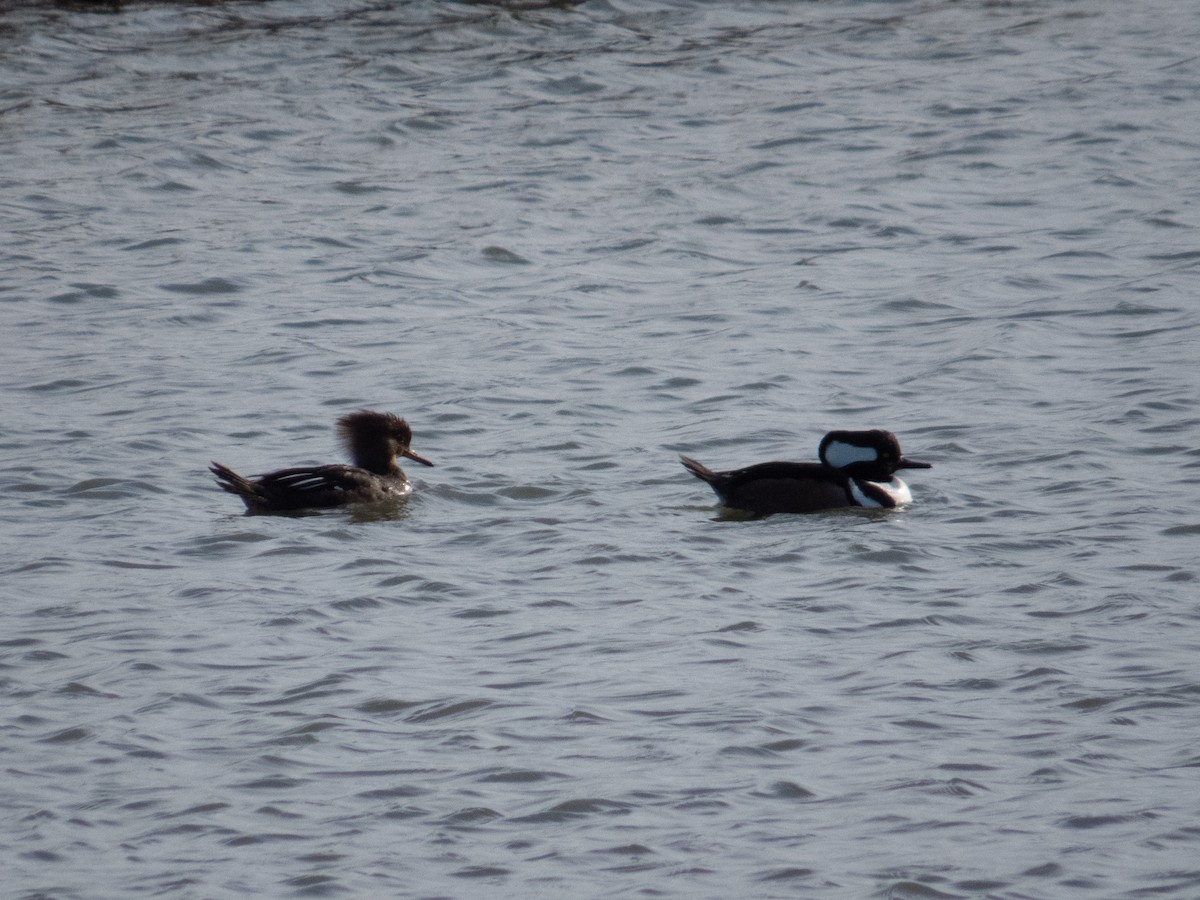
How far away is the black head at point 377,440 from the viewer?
34.2ft

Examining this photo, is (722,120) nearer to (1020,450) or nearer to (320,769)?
(1020,450)

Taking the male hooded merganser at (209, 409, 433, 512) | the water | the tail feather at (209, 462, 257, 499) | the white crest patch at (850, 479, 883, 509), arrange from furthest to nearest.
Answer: the white crest patch at (850, 479, 883, 509), the male hooded merganser at (209, 409, 433, 512), the tail feather at (209, 462, 257, 499), the water

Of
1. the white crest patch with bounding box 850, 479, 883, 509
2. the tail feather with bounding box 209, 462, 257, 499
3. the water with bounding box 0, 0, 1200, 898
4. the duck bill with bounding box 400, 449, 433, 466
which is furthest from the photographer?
the duck bill with bounding box 400, 449, 433, 466

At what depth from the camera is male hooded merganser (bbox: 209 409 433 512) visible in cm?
973

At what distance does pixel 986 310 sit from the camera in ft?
43.4

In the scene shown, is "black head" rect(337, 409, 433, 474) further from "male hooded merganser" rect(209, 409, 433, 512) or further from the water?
the water

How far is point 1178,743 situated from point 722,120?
12.7 metres

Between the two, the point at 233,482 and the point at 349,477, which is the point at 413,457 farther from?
the point at 233,482

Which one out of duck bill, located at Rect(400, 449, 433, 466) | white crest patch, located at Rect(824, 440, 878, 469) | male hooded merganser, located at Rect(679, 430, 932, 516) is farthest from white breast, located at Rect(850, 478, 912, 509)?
duck bill, located at Rect(400, 449, 433, 466)

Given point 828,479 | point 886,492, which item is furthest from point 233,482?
point 886,492

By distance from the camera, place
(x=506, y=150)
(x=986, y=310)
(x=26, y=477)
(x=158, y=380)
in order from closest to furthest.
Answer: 1. (x=26, y=477)
2. (x=158, y=380)
3. (x=986, y=310)
4. (x=506, y=150)

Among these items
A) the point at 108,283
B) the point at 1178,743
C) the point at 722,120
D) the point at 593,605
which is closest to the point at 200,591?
the point at 593,605

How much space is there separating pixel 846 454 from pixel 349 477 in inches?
106

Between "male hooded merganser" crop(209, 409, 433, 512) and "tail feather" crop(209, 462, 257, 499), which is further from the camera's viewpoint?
"male hooded merganser" crop(209, 409, 433, 512)
